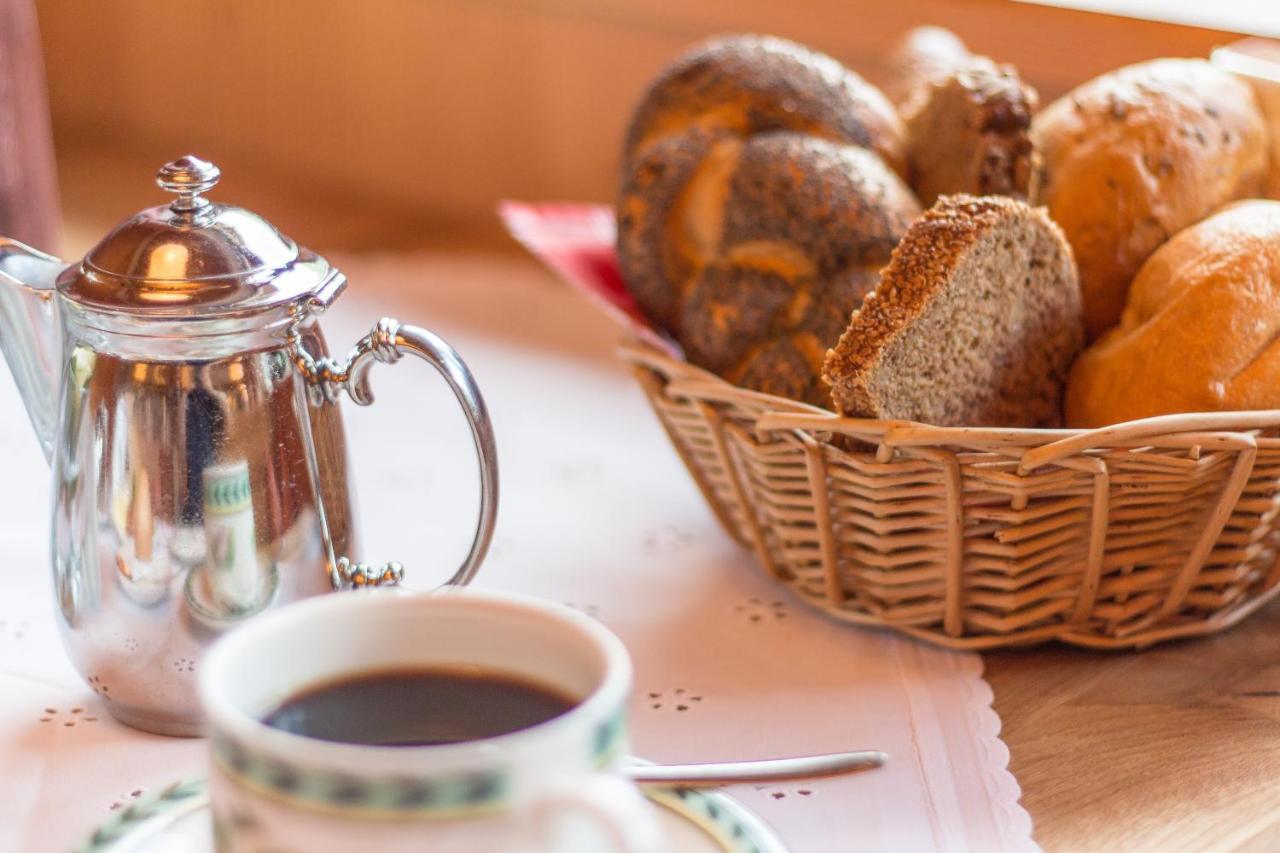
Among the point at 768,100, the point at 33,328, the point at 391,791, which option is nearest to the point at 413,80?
the point at 768,100

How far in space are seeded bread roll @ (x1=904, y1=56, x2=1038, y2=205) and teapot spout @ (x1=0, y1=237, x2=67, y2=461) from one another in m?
0.50

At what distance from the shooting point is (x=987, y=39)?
133cm

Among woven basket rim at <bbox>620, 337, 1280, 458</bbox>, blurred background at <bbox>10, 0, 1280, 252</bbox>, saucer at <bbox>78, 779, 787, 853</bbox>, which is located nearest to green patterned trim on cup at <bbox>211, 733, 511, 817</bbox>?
saucer at <bbox>78, 779, 787, 853</bbox>

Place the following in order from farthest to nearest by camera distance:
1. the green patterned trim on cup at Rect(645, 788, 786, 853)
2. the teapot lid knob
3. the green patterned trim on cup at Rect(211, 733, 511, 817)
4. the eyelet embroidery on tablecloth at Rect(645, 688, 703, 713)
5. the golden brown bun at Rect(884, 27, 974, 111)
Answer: the golden brown bun at Rect(884, 27, 974, 111) → the eyelet embroidery on tablecloth at Rect(645, 688, 703, 713) → the teapot lid knob → the green patterned trim on cup at Rect(645, 788, 786, 853) → the green patterned trim on cup at Rect(211, 733, 511, 817)

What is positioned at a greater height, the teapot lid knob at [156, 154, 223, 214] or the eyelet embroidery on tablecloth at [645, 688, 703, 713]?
the teapot lid knob at [156, 154, 223, 214]

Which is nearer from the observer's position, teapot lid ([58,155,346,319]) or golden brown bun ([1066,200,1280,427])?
teapot lid ([58,155,346,319])

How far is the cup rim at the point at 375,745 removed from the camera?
0.36 meters

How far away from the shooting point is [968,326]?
2.38 ft

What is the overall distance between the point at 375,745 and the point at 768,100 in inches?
22.6

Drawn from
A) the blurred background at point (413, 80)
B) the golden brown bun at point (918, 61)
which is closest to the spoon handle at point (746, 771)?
the golden brown bun at point (918, 61)

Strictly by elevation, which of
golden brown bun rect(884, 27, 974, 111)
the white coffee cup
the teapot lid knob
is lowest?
the white coffee cup

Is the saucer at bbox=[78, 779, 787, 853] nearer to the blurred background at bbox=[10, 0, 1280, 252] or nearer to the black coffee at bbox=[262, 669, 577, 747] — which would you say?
the black coffee at bbox=[262, 669, 577, 747]

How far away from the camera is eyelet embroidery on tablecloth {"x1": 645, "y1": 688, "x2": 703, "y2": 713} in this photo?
2.29 feet

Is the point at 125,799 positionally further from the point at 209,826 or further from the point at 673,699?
the point at 673,699
